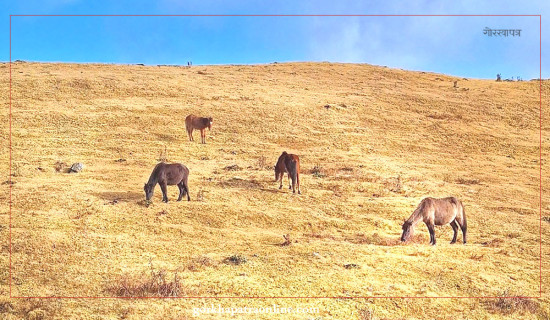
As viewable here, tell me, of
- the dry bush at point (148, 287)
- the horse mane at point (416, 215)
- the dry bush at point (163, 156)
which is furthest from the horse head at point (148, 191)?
the horse mane at point (416, 215)

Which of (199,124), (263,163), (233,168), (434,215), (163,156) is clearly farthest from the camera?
(199,124)

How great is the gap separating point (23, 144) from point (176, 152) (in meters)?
10.2

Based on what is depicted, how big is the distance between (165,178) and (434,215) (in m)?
11.5

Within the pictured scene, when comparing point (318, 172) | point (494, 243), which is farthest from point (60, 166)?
point (494, 243)

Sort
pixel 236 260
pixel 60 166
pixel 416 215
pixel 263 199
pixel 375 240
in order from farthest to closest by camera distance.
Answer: pixel 60 166 → pixel 263 199 → pixel 375 240 → pixel 416 215 → pixel 236 260

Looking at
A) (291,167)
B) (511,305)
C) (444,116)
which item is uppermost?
(444,116)

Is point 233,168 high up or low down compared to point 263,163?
down

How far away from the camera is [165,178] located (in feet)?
68.4

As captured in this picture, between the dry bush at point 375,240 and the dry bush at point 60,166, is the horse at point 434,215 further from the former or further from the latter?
the dry bush at point 60,166

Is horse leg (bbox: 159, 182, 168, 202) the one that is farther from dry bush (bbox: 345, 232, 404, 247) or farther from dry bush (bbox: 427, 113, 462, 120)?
dry bush (bbox: 427, 113, 462, 120)

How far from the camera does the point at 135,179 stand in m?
25.4

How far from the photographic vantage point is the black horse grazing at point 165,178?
20.5 meters

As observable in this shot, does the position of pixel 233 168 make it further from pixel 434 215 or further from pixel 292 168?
pixel 434 215

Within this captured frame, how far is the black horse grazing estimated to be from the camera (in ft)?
67.4
